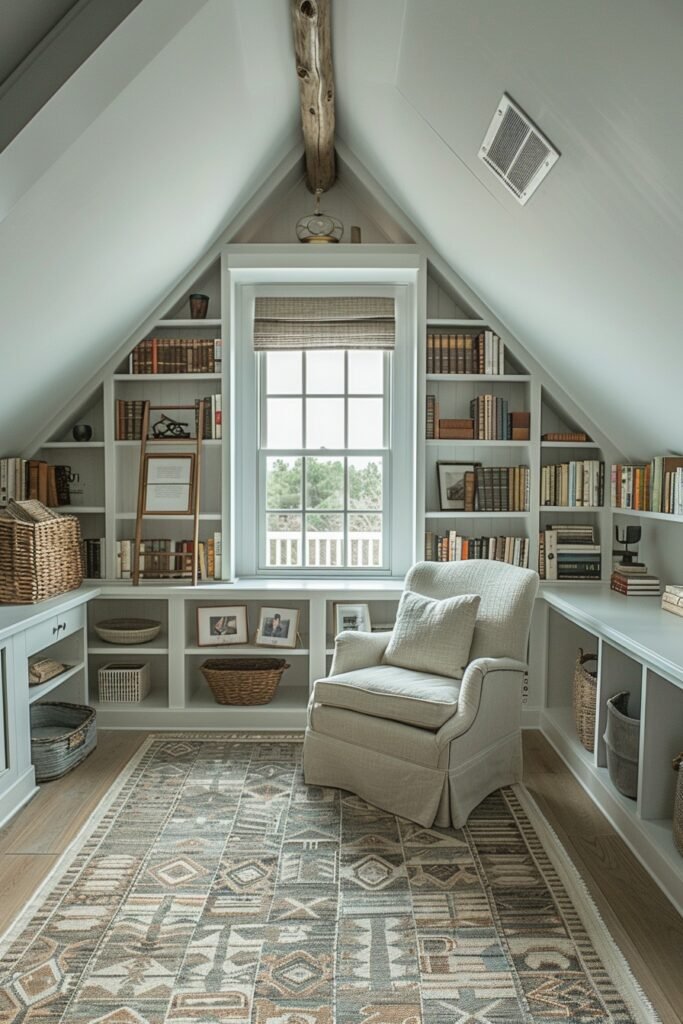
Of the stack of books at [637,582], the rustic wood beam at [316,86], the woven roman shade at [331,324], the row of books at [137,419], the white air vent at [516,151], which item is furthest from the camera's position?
the woven roman shade at [331,324]

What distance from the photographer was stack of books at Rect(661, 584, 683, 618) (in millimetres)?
3516

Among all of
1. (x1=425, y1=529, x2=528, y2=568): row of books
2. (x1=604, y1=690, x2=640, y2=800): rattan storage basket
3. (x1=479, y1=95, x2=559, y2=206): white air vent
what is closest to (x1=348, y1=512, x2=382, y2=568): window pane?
(x1=425, y1=529, x2=528, y2=568): row of books

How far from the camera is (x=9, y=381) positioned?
3.62m

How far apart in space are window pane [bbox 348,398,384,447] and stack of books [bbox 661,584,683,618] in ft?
6.07

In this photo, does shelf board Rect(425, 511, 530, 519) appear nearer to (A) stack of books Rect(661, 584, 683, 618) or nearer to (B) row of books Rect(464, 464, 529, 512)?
(B) row of books Rect(464, 464, 529, 512)

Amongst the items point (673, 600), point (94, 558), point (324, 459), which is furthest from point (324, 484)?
point (673, 600)

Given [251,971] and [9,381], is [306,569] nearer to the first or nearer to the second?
[9,381]

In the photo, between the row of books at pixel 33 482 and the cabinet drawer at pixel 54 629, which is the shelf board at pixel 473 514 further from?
the row of books at pixel 33 482

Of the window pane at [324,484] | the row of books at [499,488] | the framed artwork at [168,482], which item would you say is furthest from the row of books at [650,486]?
the framed artwork at [168,482]

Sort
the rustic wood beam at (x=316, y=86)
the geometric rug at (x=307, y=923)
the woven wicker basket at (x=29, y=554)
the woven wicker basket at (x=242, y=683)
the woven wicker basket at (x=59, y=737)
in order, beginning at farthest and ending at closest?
the woven wicker basket at (x=242, y=683) → the woven wicker basket at (x=29, y=554) → the woven wicker basket at (x=59, y=737) → the rustic wood beam at (x=316, y=86) → the geometric rug at (x=307, y=923)

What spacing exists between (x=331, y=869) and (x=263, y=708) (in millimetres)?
1569

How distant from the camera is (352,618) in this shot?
4449 millimetres

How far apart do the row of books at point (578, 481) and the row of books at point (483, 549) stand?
33 centimetres

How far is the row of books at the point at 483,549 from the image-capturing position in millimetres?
4477
